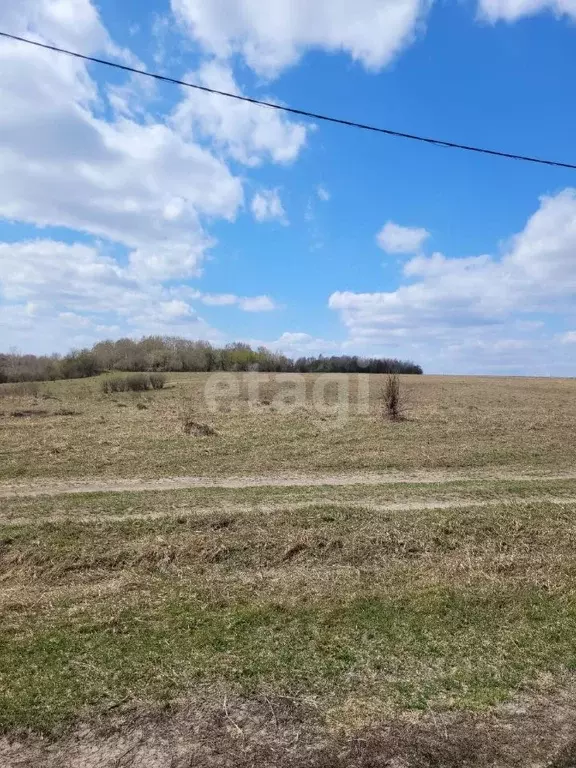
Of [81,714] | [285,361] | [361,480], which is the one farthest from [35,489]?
[285,361]

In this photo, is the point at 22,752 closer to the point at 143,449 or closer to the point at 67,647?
the point at 67,647

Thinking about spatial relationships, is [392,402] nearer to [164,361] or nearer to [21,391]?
[21,391]

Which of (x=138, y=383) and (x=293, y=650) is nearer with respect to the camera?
(x=293, y=650)

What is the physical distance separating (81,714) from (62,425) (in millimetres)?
17821

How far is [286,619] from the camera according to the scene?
16.2 feet

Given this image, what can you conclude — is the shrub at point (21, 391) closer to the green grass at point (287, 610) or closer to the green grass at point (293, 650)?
the green grass at point (287, 610)

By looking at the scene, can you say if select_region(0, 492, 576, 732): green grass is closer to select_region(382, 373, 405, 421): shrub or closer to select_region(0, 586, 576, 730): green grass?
select_region(0, 586, 576, 730): green grass

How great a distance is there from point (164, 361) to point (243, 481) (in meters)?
61.2

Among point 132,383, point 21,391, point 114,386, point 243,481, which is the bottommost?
point 243,481

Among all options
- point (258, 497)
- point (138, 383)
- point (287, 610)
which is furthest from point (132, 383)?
point (287, 610)

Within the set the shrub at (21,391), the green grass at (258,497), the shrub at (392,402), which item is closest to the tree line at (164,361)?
the shrub at (21,391)

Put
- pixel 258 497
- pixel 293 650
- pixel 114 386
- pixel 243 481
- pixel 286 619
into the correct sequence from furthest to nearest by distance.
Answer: pixel 114 386 < pixel 243 481 < pixel 258 497 < pixel 286 619 < pixel 293 650

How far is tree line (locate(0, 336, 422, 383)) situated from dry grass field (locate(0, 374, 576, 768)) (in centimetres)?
4897

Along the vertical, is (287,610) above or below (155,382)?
below
